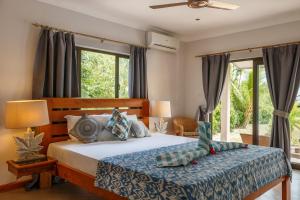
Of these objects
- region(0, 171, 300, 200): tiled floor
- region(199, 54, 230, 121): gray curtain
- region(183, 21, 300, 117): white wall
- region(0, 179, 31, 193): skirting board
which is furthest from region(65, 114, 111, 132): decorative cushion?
region(183, 21, 300, 117): white wall

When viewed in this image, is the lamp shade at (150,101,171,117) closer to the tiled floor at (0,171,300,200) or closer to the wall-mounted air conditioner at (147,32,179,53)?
the wall-mounted air conditioner at (147,32,179,53)

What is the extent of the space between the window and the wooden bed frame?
309 mm

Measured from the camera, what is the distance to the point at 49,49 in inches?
140

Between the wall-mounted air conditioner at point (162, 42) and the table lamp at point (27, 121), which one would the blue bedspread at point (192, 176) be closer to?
the table lamp at point (27, 121)

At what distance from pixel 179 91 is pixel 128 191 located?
3861 mm

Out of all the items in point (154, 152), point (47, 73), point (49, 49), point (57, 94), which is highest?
point (49, 49)

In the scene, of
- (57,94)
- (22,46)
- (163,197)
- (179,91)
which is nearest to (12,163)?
(57,94)

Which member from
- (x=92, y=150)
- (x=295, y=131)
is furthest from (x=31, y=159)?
(x=295, y=131)

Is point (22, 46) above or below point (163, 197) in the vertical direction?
above

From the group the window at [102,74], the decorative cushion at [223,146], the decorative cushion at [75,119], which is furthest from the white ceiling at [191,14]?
the decorative cushion at [223,146]

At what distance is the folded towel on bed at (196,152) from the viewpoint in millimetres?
2245

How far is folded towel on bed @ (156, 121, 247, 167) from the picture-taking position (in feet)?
7.36

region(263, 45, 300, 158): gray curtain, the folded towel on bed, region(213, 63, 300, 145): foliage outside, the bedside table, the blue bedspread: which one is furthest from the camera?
region(213, 63, 300, 145): foliage outside

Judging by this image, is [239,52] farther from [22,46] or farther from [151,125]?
[22,46]
